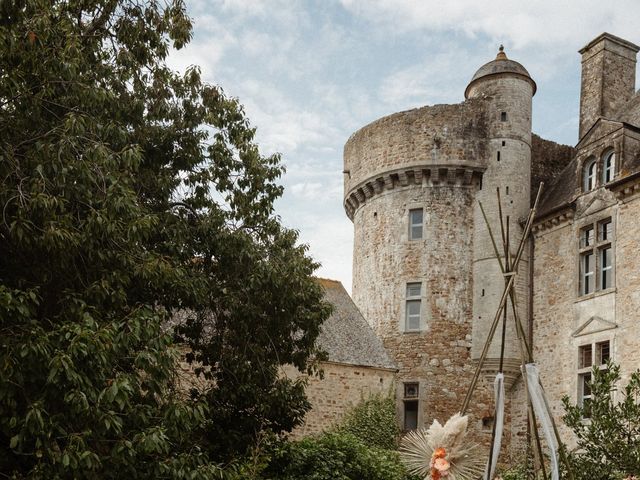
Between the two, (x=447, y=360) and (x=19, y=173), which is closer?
(x=19, y=173)

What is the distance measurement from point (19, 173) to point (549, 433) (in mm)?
6401

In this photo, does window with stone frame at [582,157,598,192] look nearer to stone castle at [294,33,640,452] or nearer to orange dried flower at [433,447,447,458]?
stone castle at [294,33,640,452]

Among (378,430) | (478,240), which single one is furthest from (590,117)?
(378,430)

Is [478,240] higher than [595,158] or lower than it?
lower

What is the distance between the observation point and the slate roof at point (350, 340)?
22.7 meters

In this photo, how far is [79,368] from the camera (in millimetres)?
9273

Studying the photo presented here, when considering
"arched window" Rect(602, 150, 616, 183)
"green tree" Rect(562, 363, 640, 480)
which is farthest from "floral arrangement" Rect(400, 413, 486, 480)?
"arched window" Rect(602, 150, 616, 183)

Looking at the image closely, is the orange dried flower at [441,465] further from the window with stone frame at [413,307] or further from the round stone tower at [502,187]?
the window with stone frame at [413,307]

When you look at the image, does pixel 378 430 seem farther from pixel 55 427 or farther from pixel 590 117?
pixel 55 427

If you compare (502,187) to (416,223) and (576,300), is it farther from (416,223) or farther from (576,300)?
(576,300)

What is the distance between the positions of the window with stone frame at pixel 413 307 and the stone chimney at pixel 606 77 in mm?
5994

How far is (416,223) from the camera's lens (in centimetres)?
2419

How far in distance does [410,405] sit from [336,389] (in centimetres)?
231

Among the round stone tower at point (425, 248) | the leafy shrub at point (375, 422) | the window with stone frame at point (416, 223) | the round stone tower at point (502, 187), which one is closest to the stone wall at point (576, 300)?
the round stone tower at point (502, 187)
